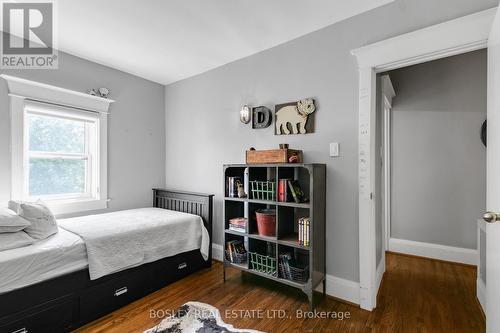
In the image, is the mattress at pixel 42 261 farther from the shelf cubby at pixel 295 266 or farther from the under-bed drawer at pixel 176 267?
the shelf cubby at pixel 295 266

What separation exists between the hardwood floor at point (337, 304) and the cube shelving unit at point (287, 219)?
18cm

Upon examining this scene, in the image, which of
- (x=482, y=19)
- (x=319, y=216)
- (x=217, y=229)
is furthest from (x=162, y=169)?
(x=482, y=19)

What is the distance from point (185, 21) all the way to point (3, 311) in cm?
245

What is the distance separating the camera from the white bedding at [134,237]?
1.96 metres

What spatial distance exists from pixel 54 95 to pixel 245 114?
2065 mm

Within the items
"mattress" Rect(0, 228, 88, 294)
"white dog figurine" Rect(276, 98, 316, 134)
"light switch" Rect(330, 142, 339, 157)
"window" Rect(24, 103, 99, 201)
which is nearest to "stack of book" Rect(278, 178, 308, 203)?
"light switch" Rect(330, 142, 339, 157)

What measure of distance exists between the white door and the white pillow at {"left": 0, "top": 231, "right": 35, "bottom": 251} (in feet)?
9.04

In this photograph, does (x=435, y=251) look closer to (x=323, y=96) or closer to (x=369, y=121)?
(x=369, y=121)

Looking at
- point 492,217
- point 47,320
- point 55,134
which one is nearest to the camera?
point 492,217

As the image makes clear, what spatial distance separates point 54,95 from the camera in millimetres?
2621

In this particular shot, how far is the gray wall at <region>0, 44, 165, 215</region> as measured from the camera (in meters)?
2.78

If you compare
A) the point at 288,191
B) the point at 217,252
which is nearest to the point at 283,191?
the point at 288,191

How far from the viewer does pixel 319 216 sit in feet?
6.91

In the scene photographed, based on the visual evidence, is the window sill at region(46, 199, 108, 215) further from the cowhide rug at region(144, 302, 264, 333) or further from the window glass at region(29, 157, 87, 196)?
the cowhide rug at region(144, 302, 264, 333)
